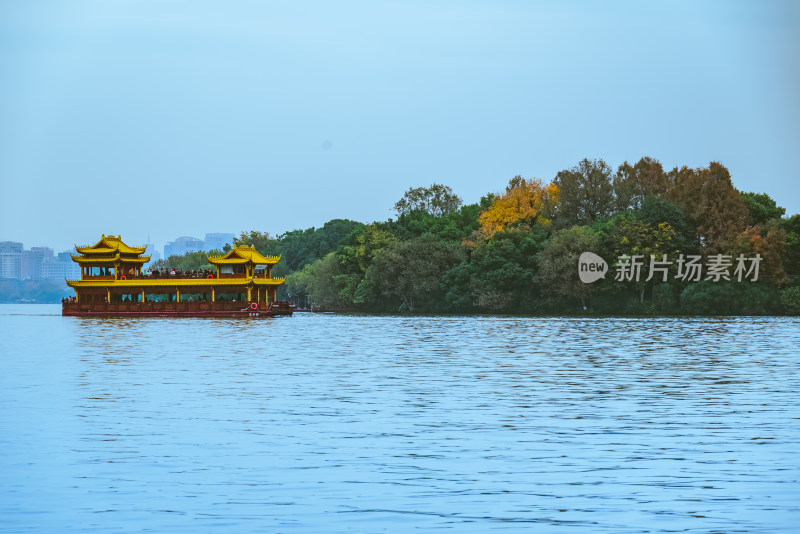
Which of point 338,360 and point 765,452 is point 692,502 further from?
point 338,360

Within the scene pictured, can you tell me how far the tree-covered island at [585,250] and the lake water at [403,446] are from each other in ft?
145

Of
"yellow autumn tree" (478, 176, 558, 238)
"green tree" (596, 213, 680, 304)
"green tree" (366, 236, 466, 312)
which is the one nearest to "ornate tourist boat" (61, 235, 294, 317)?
"green tree" (366, 236, 466, 312)

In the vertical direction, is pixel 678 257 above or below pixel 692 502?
above

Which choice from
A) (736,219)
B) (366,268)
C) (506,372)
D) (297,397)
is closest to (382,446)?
(297,397)

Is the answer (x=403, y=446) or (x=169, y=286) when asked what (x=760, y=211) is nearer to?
(x=169, y=286)

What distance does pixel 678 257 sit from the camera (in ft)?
261

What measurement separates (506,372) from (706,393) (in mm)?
7547

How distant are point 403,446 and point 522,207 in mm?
78372

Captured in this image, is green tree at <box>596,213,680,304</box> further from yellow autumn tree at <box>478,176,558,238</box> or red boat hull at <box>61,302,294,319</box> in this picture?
red boat hull at <box>61,302,294,319</box>

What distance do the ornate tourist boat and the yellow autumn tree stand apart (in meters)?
19.8

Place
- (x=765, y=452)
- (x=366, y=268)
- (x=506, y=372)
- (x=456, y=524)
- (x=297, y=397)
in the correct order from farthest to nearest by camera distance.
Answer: (x=366, y=268) → (x=506, y=372) → (x=297, y=397) → (x=765, y=452) → (x=456, y=524)

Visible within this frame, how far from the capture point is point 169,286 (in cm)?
8938

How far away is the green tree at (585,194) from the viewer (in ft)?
301

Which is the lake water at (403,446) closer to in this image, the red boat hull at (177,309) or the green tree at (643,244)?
the green tree at (643,244)
